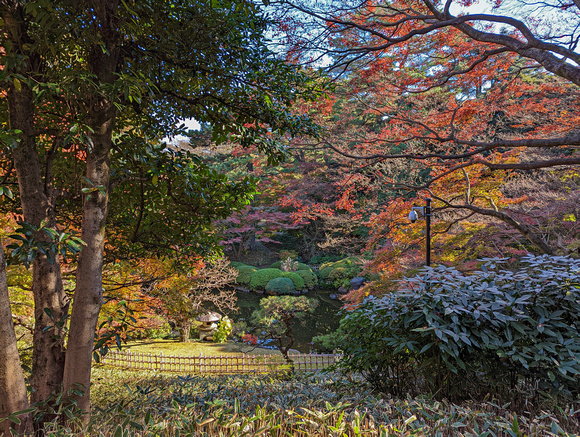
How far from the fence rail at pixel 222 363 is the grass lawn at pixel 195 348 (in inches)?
30.4

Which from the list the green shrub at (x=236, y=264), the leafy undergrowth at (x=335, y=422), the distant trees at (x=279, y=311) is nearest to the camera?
the leafy undergrowth at (x=335, y=422)

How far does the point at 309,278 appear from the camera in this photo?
1733 cm

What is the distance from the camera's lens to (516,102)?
6703mm

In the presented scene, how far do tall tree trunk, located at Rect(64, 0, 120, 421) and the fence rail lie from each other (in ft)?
20.0

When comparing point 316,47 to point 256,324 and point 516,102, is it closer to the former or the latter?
point 516,102

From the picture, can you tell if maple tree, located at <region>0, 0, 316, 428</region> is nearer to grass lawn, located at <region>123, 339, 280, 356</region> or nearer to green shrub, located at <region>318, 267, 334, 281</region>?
grass lawn, located at <region>123, 339, 280, 356</region>

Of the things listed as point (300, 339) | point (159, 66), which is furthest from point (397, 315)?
point (300, 339)

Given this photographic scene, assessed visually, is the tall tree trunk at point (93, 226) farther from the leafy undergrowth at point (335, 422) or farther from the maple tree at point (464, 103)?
the maple tree at point (464, 103)

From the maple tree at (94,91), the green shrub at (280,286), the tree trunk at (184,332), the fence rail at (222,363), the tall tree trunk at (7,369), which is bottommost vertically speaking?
the fence rail at (222,363)

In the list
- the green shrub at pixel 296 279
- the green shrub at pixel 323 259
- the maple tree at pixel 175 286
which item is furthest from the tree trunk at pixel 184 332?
the green shrub at pixel 323 259

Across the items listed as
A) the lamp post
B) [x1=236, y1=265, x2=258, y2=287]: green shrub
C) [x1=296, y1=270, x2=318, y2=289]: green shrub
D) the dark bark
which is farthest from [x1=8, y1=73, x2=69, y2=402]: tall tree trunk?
[x1=236, y1=265, x2=258, y2=287]: green shrub

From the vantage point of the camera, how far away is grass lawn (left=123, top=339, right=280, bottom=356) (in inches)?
396

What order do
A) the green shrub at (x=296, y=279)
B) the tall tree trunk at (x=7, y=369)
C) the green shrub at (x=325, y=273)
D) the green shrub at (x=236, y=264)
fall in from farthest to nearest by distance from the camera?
the green shrub at (x=236, y=264) < the green shrub at (x=325, y=273) < the green shrub at (x=296, y=279) < the tall tree trunk at (x=7, y=369)

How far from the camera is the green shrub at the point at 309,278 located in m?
17.3
